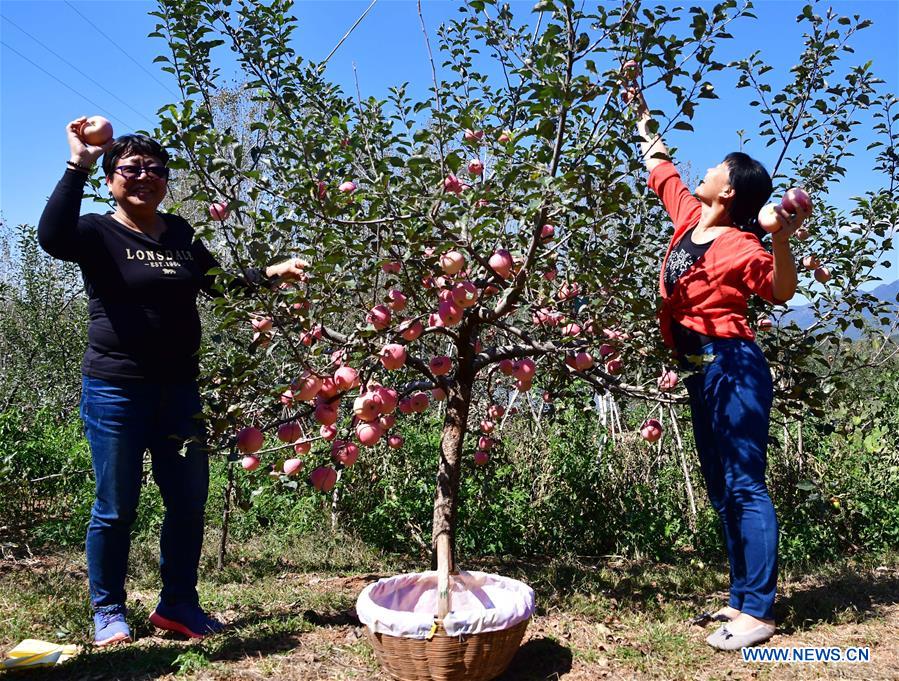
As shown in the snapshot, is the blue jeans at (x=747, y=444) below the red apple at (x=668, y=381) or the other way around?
below

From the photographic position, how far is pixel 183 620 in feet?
8.52

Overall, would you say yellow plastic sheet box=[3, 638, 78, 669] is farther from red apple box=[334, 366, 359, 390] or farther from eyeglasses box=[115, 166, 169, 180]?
eyeglasses box=[115, 166, 169, 180]

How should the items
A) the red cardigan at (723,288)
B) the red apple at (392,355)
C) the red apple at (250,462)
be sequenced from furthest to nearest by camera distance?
1. the red apple at (250,462)
2. the red cardigan at (723,288)
3. the red apple at (392,355)

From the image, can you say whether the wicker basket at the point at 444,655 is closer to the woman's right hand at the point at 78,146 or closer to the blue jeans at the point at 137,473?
the blue jeans at the point at 137,473

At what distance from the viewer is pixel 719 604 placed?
3.02 metres

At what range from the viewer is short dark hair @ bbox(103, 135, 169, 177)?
247 cm

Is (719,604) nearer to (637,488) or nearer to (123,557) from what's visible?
(637,488)

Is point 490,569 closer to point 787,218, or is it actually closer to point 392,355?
point 392,355

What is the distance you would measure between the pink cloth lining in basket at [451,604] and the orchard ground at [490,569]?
0.80ft

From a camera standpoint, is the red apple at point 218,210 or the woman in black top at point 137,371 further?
the woman in black top at point 137,371

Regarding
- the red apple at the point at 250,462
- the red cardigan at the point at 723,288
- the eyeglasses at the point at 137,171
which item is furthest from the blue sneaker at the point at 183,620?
the red cardigan at the point at 723,288

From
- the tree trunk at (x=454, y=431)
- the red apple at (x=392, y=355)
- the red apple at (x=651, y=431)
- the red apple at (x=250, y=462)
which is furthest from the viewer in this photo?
the red apple at (x=651, y=431)

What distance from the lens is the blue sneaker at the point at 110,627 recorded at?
8.11ft

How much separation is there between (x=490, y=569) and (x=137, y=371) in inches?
85.4
